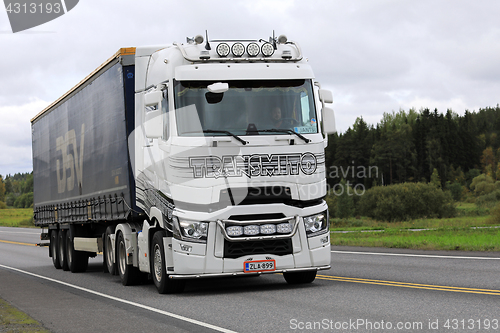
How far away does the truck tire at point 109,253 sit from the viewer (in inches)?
593

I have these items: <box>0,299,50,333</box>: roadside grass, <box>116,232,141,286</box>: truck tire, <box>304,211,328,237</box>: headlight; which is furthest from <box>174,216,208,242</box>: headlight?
<box>116,232,141,286</box>: truck tire

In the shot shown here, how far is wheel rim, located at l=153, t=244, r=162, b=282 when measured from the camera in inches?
462

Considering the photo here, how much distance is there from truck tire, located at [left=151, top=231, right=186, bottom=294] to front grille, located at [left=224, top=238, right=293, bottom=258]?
1254 mm

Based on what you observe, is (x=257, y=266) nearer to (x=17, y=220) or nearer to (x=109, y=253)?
(x=109, y=253)

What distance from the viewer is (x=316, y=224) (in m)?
11.2

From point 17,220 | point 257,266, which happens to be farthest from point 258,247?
point 17,220

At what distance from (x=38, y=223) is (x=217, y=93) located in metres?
14.4

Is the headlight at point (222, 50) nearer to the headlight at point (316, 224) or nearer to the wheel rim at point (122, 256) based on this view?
the headlight at point (316, 224)

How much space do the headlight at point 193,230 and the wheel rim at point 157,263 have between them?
1201 mm

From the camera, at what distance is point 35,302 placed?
1208cm

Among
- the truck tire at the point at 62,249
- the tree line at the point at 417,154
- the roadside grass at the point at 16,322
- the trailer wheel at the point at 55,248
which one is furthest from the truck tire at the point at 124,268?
the tree line at the point at 417,154

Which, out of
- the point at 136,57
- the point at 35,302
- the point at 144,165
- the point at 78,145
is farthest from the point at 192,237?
the point at 78,145

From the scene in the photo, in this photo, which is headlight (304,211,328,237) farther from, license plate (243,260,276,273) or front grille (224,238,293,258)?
license plate (243,260,276,273)

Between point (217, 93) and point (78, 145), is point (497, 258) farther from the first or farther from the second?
point (78, 145)
